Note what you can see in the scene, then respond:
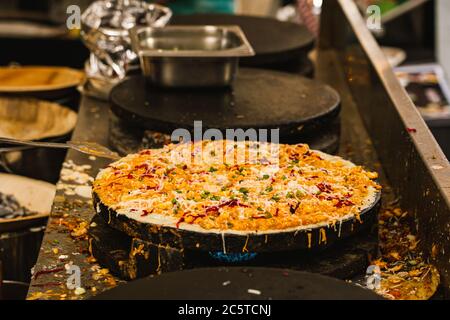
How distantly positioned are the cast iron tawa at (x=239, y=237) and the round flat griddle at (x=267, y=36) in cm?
181

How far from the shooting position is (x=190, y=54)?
10.2ft

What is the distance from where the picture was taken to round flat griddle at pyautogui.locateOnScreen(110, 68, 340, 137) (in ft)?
9.87

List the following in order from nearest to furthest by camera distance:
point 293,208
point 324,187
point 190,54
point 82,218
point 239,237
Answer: point 239,237, point 293,208, point 324,187, point 82,218, point 190,54

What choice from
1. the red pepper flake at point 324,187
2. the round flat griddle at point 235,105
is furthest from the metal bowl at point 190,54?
the red pepper flake at point 324,187

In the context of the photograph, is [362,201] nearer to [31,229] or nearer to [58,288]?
[58,288]

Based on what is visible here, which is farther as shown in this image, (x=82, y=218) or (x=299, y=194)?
(x=82, y=218)

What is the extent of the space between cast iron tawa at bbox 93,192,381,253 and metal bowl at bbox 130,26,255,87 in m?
1.07

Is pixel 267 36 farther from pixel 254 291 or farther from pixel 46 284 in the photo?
pixel 254 291

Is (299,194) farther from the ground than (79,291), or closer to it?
farther from the ground

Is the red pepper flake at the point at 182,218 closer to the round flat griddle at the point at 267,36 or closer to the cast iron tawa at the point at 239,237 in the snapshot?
the cast iron tawa at the point at 239,237

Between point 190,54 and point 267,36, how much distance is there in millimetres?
1138

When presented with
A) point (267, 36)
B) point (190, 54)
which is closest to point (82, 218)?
point (190, 54)

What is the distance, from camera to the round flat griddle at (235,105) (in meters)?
3.01
